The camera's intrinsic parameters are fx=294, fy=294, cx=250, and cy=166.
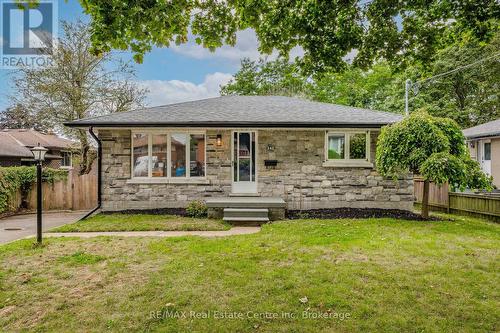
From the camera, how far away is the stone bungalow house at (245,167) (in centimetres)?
942

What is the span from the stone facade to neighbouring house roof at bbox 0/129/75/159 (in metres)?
10.2

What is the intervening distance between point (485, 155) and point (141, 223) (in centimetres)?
1728

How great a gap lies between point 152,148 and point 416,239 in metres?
7.75

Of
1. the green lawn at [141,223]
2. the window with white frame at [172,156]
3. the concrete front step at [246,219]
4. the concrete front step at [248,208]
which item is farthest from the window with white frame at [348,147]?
the green lawn at [141,223]

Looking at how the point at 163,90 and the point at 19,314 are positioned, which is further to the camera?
the point at 163,90

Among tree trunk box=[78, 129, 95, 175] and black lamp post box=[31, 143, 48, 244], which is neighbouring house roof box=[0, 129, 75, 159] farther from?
black lamp post box=[31, 143, 48, 244]

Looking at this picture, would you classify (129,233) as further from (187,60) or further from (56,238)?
(187,60)

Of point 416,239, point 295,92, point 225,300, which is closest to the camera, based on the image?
point 225,300

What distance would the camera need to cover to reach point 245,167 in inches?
385

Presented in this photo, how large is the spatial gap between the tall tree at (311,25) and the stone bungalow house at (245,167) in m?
3.67

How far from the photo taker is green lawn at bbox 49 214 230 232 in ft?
23.6

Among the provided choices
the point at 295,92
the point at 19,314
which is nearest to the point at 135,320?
the point at 19,314

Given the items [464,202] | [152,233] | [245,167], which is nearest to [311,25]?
[245,167]

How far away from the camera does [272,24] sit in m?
5.24
